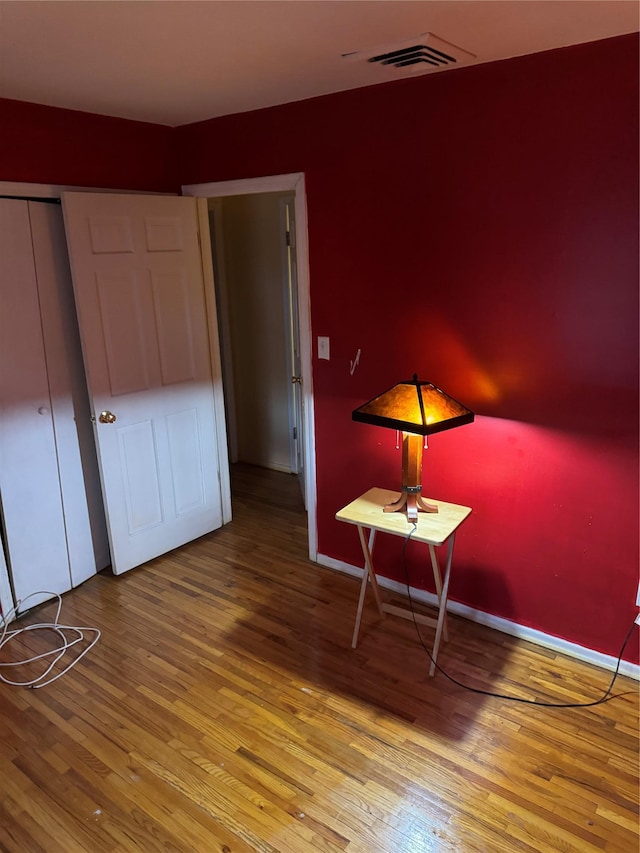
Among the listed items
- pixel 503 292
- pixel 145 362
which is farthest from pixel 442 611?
pixel 145 362

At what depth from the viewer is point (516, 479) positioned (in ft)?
8.57

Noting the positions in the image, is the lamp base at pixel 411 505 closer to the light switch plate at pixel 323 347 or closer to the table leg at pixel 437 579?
the table leg at pixel 437 579

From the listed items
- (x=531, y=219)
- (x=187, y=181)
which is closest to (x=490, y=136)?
(x=531, y=219)

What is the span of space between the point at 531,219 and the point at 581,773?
1967mm

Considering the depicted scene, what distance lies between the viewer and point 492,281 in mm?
2486

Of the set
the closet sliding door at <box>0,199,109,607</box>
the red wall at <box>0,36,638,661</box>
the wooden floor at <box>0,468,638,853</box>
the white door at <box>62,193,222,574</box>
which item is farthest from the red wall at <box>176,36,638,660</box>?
the closet sliding door at <box>0,199,109,607</box>

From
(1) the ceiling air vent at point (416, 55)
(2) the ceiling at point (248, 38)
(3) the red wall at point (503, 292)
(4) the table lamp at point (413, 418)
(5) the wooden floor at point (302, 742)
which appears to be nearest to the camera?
(2) the ceiling at point (248, 38)

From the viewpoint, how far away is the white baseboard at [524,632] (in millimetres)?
2516

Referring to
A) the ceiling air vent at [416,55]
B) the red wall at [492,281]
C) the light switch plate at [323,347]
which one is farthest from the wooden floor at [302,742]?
the ceiling air vent at [416,55]

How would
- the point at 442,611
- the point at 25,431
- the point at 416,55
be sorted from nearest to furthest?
1. the point at 416,55
2. the point at 442,611
3. the point at 25,431

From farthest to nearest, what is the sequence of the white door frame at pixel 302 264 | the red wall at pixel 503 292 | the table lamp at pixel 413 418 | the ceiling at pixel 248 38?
the white door frame at pixel 302 264, the table lamp at pixel 413 418, the red wall at pixel 503 292, the ceiling at pixel 248 38

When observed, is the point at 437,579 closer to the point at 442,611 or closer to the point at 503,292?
the point at 442,611

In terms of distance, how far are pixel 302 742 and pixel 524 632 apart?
1.11 metres

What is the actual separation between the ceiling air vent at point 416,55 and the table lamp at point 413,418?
3.79ft
